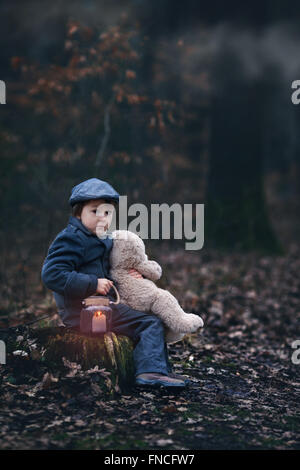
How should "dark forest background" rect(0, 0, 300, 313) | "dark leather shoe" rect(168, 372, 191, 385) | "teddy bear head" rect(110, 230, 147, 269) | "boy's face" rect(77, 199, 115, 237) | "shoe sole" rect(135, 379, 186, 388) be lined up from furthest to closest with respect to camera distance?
"dark forest background" rect(0, 0, 300, 313)
"dark leather shoe" rect(168, 372, 191, 385)
"teddy bear head" rect(110, 230, 147, 269)
"boy's face" rect(77, 199, 115, 237)
"shoe sole" rect(135, 379, 186, 388)

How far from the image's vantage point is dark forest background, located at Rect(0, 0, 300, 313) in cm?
887

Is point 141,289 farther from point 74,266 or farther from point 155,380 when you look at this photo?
point 155,380

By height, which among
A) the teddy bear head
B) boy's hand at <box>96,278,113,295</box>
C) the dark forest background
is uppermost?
the dark forest background

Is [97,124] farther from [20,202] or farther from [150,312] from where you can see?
[150,312]

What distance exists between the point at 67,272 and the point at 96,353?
0.73 meters

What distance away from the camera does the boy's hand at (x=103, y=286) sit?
4.27 metres

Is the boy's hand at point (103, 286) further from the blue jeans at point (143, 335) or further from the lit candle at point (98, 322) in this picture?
the blue jeans at point (143, 335)

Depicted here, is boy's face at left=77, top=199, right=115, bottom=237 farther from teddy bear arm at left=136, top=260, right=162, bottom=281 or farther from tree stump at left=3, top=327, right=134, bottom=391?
tree stump at left=3, top=327, right=134, bottom=391

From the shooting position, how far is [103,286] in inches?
169

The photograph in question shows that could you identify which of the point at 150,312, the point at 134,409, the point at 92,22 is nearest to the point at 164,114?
the point at 92,22

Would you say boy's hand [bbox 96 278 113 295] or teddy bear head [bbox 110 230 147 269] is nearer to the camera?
boy's hand [bbox 96 278 113 295]

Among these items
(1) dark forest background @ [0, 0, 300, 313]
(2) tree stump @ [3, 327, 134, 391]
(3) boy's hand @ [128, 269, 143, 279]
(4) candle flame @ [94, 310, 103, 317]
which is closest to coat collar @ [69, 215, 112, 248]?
(3) boy's hand @ [128, 269, 143, 279]

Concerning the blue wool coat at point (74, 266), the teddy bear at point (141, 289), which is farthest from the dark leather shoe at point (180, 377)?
the blue wool coat at point (74, 266)

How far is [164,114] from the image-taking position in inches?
355
